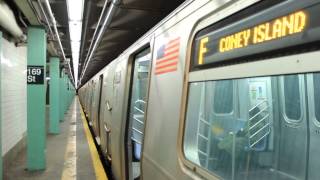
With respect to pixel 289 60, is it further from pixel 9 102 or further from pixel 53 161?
pixel 9 102

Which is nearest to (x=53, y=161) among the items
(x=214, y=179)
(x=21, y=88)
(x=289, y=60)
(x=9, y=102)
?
(x=9, y=102)

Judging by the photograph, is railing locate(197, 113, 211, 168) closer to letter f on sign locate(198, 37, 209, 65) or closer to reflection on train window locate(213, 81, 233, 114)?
reflection on train window locate(213, 81, 233, 114)

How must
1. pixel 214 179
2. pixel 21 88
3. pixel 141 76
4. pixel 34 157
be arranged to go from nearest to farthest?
pixel 214 179, pixel 141 76, pixel 34 157, pixel 21 88

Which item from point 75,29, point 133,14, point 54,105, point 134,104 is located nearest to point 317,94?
point 134,104

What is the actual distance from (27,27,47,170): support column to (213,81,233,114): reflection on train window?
217 inches

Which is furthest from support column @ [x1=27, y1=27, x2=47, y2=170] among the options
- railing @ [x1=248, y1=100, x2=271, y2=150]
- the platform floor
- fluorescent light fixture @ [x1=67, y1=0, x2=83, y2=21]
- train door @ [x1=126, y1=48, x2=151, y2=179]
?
railing @ [x1=248, y1=100, x2=271, y2=150]

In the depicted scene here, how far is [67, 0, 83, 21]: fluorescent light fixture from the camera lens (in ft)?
21.8

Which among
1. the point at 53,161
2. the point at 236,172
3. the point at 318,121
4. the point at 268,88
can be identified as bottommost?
the point at 53,161

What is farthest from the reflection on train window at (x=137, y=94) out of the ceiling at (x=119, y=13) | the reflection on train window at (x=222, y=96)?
the reflection on train window at (x=222, y=96)

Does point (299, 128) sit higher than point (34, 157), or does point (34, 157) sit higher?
point (299, 128)

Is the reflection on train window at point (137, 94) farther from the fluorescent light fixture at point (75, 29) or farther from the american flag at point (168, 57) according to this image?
the fluorescent light fixture at point (75, 29)

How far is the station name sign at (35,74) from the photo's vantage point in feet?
24.7

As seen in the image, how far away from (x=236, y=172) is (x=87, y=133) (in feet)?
35.4

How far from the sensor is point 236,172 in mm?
2512
